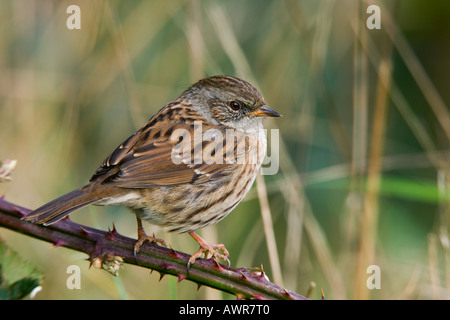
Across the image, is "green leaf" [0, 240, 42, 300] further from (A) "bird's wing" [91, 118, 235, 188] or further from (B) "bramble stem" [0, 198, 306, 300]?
(A) "bird's wing" [91, 118, 235, 188]

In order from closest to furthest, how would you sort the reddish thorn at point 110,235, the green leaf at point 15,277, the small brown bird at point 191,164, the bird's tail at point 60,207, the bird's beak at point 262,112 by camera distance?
1. the green leaf at point 15,277
2. the bird's tail at point 60,207
3. the reddish thorn at point 110,235
4. the small brown bird at point 191,164
5. the bird's beak at point 262,112

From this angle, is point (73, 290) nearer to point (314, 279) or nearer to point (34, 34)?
point (314, 279)

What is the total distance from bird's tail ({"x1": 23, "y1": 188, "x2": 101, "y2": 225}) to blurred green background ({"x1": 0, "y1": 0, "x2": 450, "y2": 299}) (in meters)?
1.24

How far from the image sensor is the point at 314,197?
5.43 meters

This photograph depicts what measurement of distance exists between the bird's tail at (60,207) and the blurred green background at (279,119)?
4.06 ft

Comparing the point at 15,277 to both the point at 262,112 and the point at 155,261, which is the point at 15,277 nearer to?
the point at 155,261

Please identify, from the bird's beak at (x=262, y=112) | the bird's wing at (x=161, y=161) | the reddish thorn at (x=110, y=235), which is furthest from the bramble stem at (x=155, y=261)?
the bird's beak at (x=262, y=112)

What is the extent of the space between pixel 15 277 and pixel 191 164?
1.52 m

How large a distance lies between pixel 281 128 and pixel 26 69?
7.30 ft

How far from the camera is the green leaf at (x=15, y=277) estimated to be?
1992mm

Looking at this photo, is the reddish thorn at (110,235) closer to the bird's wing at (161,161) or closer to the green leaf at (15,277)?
the green leaf at (15,277)

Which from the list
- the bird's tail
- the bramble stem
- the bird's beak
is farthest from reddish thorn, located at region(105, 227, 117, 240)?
the bird's beak

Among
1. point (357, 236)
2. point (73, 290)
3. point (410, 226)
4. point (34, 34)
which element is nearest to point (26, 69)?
point (34, 34)

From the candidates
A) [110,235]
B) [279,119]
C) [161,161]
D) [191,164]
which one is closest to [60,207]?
[110,235]
